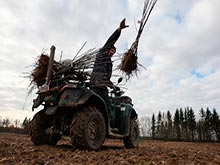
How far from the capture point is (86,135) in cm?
499

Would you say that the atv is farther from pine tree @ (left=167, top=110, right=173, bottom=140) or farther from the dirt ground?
pine tree @ (left=167, top=110, right=173, bottom=140)

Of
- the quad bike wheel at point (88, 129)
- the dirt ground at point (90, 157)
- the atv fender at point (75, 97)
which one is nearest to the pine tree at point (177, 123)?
the dirt ground at point (90, 157)

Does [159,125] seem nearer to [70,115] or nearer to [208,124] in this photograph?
[208,124]

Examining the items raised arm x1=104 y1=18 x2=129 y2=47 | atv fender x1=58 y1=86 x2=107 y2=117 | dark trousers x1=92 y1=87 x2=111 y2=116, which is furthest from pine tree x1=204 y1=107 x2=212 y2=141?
atv fender x1=58 y1=86 x2=107 y2=117

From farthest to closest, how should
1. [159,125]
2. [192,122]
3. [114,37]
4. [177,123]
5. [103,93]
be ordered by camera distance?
[159,125], [177,123], [192,122], [114,37], [103,93]

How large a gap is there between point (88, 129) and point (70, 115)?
63cm

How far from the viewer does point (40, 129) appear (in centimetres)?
595

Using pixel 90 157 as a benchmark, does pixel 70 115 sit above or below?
above

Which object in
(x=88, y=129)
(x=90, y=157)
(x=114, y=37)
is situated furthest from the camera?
(x=114, y=37)

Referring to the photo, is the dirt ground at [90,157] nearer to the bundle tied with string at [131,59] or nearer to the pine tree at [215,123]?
the bundle tied with string at [131,59]

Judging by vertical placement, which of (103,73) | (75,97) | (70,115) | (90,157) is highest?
(103,73)

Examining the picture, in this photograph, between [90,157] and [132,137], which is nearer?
[90,157]

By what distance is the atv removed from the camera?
16.4 ft

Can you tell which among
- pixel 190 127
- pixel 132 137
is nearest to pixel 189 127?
pixel 190 127
